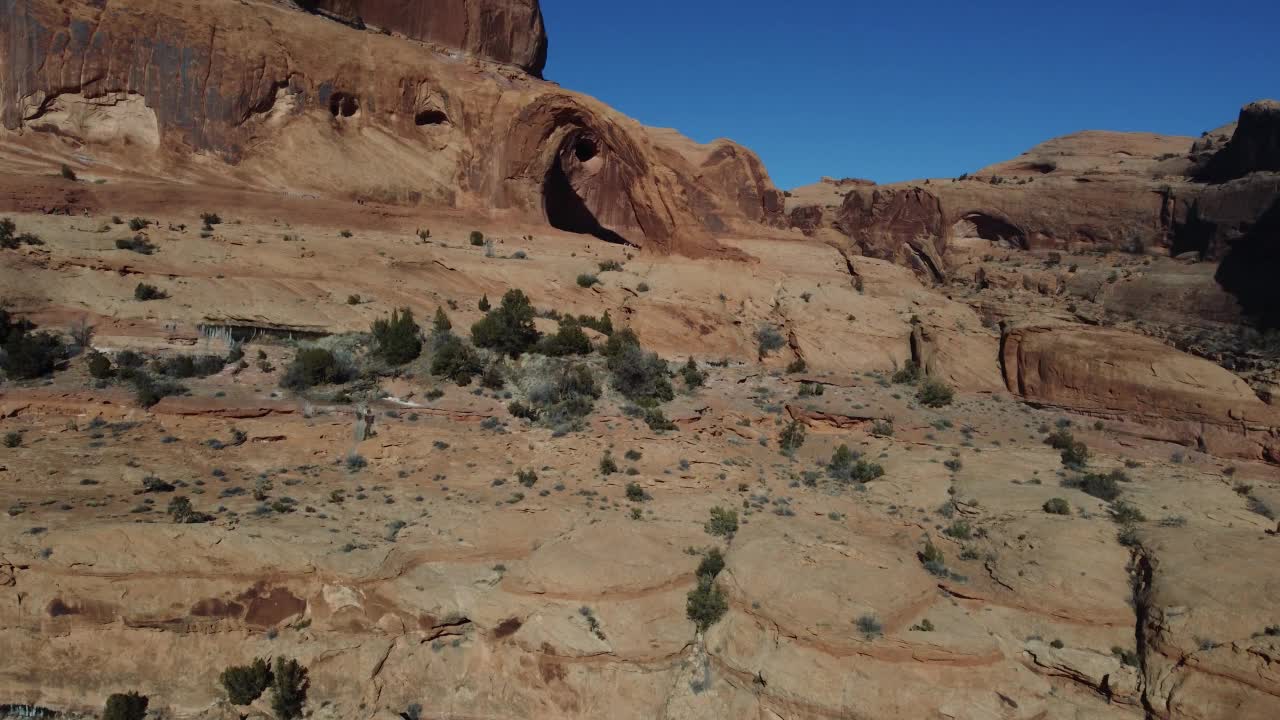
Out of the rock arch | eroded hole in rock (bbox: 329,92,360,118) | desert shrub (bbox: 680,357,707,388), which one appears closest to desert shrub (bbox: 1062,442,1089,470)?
desert shrub (bbox: 680,357,707,388)

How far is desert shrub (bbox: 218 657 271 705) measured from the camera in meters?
11.7

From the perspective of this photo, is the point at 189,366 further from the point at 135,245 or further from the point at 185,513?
the point at 185,513

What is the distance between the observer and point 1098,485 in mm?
17109

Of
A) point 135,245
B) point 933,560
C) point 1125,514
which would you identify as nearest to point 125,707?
point 933,560

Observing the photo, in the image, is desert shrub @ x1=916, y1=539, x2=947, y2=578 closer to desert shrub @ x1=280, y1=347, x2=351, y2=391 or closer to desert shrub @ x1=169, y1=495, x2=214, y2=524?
desert shrub @ x1=169, y1=495, x2=214, y2=524

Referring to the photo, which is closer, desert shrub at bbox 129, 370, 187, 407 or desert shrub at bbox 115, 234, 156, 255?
desert shrub at bbox 129, 370, 187, 407

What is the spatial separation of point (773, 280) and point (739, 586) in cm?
1658

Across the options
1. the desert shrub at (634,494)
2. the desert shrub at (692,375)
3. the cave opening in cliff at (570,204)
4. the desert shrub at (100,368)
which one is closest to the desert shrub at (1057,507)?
the desert shrub at (634,494)

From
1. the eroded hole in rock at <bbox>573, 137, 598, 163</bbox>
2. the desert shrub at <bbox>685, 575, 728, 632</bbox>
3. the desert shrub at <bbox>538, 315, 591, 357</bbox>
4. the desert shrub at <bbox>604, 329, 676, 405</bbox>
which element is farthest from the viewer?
the eroded hole in rock at <bbox>573, 137, 598, 163</bbox>

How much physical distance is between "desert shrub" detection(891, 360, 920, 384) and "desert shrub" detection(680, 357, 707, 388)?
654cm

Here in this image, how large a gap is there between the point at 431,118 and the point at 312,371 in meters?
15.7

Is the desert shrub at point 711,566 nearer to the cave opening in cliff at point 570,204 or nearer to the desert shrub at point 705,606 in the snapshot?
the desert shrub at point 705,606

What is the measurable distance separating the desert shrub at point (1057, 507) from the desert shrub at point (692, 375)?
31.6 feet

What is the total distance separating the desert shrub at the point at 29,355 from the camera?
17.1 m
